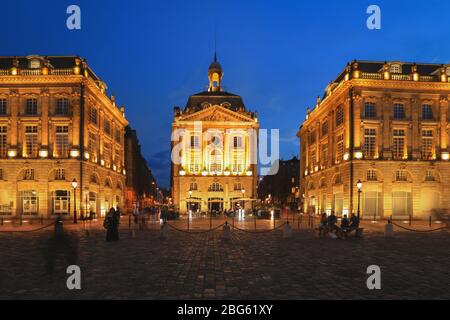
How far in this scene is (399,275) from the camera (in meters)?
13.1

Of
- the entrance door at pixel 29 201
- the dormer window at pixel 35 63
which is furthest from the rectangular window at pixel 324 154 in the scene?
the dormer window at pixel 35 63

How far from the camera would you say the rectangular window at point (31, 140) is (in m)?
51.4

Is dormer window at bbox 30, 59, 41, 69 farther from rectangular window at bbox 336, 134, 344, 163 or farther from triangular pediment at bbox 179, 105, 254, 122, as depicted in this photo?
rectangular window at bbox 336, 134, 344, 163

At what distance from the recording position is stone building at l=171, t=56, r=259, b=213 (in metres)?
78.2

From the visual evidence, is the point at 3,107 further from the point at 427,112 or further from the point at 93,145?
the point at 427,112

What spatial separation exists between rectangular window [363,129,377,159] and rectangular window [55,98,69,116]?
37.6 metres

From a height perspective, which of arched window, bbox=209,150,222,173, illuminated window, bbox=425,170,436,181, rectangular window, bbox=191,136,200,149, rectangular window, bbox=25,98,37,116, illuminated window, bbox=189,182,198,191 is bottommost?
illuminated window, bbox=189,182,198,191

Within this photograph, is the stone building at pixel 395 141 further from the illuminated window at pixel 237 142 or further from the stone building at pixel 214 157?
the illuminated window at pixel 237 142

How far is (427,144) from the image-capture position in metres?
53.6

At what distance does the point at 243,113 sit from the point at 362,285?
235ft

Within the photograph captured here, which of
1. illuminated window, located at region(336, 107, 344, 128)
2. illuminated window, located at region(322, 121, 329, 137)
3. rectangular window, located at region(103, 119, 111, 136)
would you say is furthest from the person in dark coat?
illuminated window, located at region(322, 121, 329, 137)

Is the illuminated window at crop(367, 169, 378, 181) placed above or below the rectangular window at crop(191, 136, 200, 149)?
below
